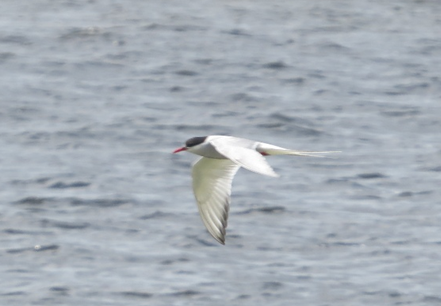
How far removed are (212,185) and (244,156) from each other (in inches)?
53.5

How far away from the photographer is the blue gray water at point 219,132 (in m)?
10.8

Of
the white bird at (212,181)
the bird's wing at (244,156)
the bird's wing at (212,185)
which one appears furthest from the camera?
the bird's wing at (212,185)

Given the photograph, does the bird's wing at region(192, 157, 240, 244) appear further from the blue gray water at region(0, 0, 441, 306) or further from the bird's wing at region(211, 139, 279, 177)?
the blue gray water at region(0, 0, 441, 306)

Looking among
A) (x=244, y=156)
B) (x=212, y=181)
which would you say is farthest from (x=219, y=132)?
(x=244, y=156)

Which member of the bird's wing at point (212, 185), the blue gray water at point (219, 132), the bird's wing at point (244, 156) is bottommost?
the blue gray water at point (219, 132)

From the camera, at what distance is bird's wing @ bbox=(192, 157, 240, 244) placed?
8305mm

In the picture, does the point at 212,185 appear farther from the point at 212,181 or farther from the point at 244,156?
the point at 244,156

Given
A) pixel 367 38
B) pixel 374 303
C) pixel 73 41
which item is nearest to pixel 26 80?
pixel 73 41

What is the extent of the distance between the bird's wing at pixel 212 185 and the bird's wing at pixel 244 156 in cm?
69

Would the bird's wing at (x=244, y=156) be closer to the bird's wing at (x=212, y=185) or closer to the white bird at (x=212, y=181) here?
the white bird at (x=212, y=181)

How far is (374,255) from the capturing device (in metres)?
11.5

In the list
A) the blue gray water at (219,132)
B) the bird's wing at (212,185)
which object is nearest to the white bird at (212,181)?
the bird's wing at (212,185)

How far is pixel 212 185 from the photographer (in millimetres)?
8359

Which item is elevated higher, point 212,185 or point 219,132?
point 212,185
